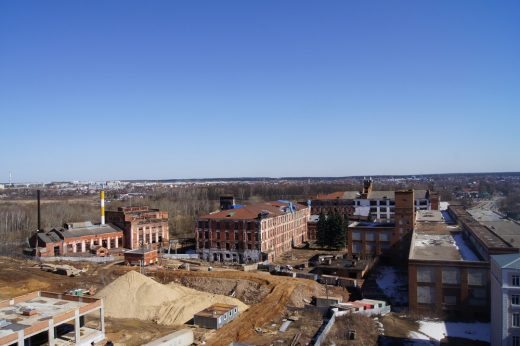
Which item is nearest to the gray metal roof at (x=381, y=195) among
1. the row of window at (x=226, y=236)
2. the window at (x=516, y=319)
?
the row of window at (x=226, y=236)

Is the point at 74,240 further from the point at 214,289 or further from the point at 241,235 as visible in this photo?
the point at 214,289

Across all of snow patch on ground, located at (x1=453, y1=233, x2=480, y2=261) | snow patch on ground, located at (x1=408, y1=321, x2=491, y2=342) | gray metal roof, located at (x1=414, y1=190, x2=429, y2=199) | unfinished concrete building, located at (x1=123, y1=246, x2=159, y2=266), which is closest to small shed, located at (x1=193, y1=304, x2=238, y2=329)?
snow patch on ground, located at (x1=408, y1=321, x2=491, y2=342)

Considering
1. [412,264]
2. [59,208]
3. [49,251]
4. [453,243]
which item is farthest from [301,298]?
[59,208]

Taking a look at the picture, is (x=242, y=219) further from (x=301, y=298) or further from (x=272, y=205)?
(x=301, y=298)

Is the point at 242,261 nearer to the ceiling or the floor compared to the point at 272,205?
nearer to the floor

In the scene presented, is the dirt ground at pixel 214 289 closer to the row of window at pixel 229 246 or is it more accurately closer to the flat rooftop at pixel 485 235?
the row of window at pixel 229 246

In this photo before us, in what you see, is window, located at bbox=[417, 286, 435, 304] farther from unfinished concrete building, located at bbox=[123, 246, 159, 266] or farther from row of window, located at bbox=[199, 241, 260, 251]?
unfinished concrete building, located at bbox=[123, 246, 159, 266]
